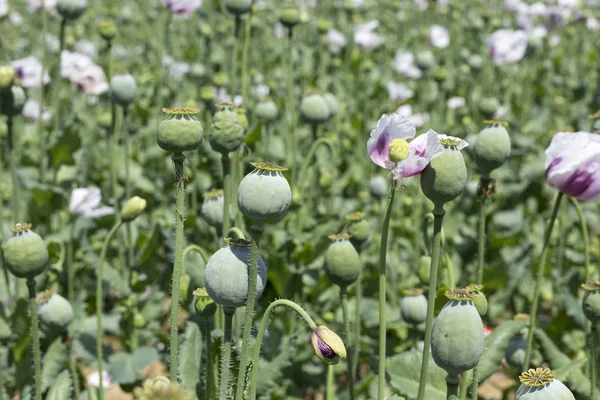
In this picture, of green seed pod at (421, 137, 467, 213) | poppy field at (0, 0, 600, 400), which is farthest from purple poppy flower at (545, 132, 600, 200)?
green seed pod at (421, 137, 467, 213)

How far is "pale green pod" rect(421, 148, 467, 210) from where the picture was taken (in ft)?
3.78

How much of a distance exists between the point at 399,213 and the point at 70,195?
4.90ft

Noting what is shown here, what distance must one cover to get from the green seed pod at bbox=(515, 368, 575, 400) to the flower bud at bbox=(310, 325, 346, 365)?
29 centimetres

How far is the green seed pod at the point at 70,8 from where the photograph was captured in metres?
2.49

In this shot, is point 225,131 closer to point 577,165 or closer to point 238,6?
point 577,165

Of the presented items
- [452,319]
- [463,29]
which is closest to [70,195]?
[452,319]

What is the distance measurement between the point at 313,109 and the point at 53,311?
1.20 m

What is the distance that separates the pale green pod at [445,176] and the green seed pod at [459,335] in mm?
165

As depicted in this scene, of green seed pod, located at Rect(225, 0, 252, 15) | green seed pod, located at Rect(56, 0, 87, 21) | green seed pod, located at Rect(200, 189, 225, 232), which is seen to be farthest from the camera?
green seed pod, located at Rect(56, 0, 87, 21)

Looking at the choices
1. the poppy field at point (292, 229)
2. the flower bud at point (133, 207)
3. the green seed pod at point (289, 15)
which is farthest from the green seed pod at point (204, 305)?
the green seed pod at point (289, 15)

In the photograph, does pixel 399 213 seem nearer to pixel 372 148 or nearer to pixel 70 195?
pixel 70 195

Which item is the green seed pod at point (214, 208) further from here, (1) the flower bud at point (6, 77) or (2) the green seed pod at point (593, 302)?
(2) the green seed pod at point (593, 302)

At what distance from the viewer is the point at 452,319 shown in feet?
3.60

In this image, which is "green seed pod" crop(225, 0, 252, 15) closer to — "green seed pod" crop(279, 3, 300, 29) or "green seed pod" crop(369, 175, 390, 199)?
"green seed pod" crop(279, 3, 300, 29)
